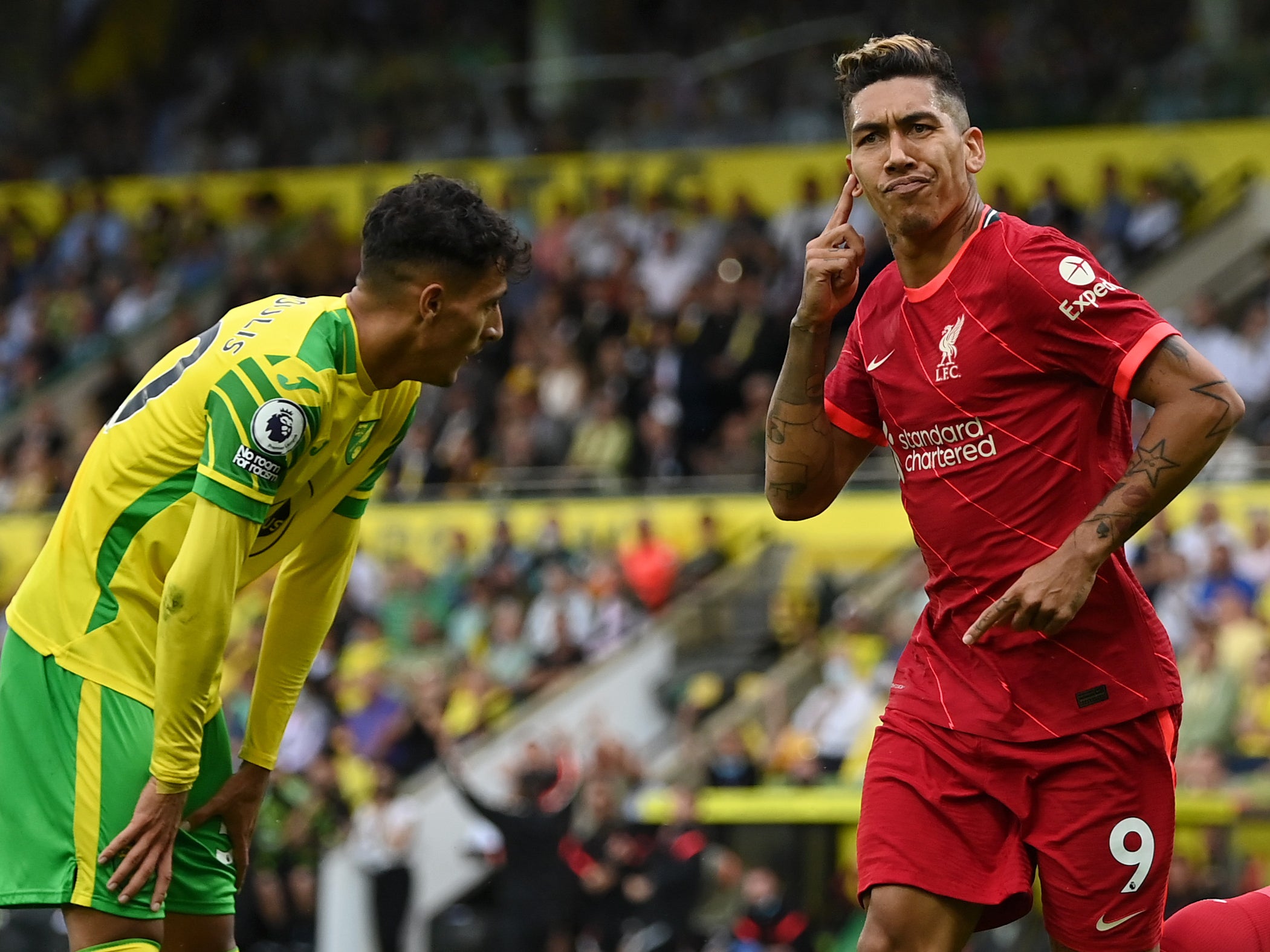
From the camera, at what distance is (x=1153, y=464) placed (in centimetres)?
406

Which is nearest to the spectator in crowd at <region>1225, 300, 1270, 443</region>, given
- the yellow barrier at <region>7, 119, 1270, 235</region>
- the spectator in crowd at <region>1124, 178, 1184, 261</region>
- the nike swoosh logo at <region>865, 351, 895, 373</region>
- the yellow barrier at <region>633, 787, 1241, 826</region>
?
the spectator in crowd at <region>1124, 178, 1184, 261</region>

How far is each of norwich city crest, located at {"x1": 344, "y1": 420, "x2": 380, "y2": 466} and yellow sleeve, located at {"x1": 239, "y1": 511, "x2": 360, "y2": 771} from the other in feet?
0.90

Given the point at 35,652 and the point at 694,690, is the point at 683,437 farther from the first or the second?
the point at 35,652

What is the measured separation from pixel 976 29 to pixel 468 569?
334 inches

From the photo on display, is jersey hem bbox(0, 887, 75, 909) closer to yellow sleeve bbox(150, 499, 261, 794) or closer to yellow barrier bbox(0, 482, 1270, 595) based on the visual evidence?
→ yellow sleeve bbox(150, 499, 261, 794)

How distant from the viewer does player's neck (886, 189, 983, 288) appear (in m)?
4.41

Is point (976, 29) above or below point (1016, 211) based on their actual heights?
above

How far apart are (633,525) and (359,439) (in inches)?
411

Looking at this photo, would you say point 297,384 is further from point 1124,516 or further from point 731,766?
point 731,766

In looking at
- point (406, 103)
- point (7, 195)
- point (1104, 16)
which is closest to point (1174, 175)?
point (1104, 16)

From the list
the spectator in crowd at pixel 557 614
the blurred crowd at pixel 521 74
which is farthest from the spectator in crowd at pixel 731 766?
the blurred crowd at pixel 521 74

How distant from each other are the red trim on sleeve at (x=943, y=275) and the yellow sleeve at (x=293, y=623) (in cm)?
151

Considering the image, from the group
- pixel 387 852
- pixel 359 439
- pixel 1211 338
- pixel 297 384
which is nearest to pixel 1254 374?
pixel 1211 338

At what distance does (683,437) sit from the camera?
15.3 metres
